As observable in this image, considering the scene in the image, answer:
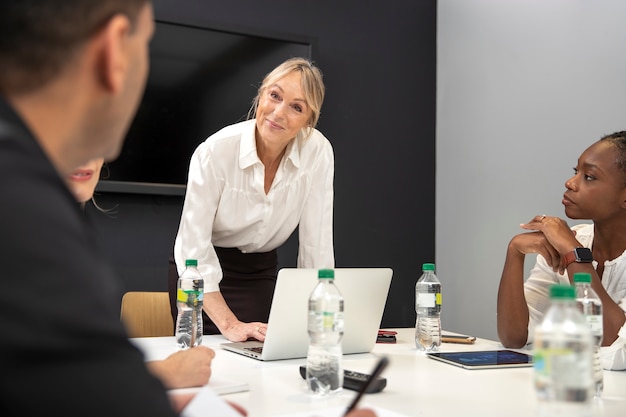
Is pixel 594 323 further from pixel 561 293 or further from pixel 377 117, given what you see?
pixel 377 117

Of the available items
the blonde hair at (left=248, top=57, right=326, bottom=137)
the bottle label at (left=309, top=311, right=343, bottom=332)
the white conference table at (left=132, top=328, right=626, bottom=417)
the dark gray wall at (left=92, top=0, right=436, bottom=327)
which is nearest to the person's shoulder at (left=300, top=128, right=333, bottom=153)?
the blonde hair at (left=248, top=57, right=326, bottom=137)

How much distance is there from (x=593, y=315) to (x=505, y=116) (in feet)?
8.01

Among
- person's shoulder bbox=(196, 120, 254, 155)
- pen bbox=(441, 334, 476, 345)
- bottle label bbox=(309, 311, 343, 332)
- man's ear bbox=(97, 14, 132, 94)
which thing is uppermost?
person's shoulder bbox=(196, 120, 254, 155)

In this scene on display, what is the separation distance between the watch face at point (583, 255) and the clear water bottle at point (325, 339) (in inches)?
30.6

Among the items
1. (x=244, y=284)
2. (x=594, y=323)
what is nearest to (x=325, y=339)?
(x=594, y=323)

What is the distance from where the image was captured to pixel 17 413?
50cm

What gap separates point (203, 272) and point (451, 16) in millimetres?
2752

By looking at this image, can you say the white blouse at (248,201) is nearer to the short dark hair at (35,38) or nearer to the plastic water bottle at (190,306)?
the plastic water bottle at (190,306)

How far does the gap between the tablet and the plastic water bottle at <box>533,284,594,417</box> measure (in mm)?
766

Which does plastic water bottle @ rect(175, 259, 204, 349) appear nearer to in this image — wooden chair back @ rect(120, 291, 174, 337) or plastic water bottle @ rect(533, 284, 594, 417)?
wooden chair back @ rect(120, 291, 174, 337)

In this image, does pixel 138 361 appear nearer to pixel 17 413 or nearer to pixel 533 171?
pixel 17 413

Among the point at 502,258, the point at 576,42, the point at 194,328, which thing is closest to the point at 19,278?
the point at 194,328

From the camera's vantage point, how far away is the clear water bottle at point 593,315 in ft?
4.47

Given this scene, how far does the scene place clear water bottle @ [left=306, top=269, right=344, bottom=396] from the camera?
4.46 ft
